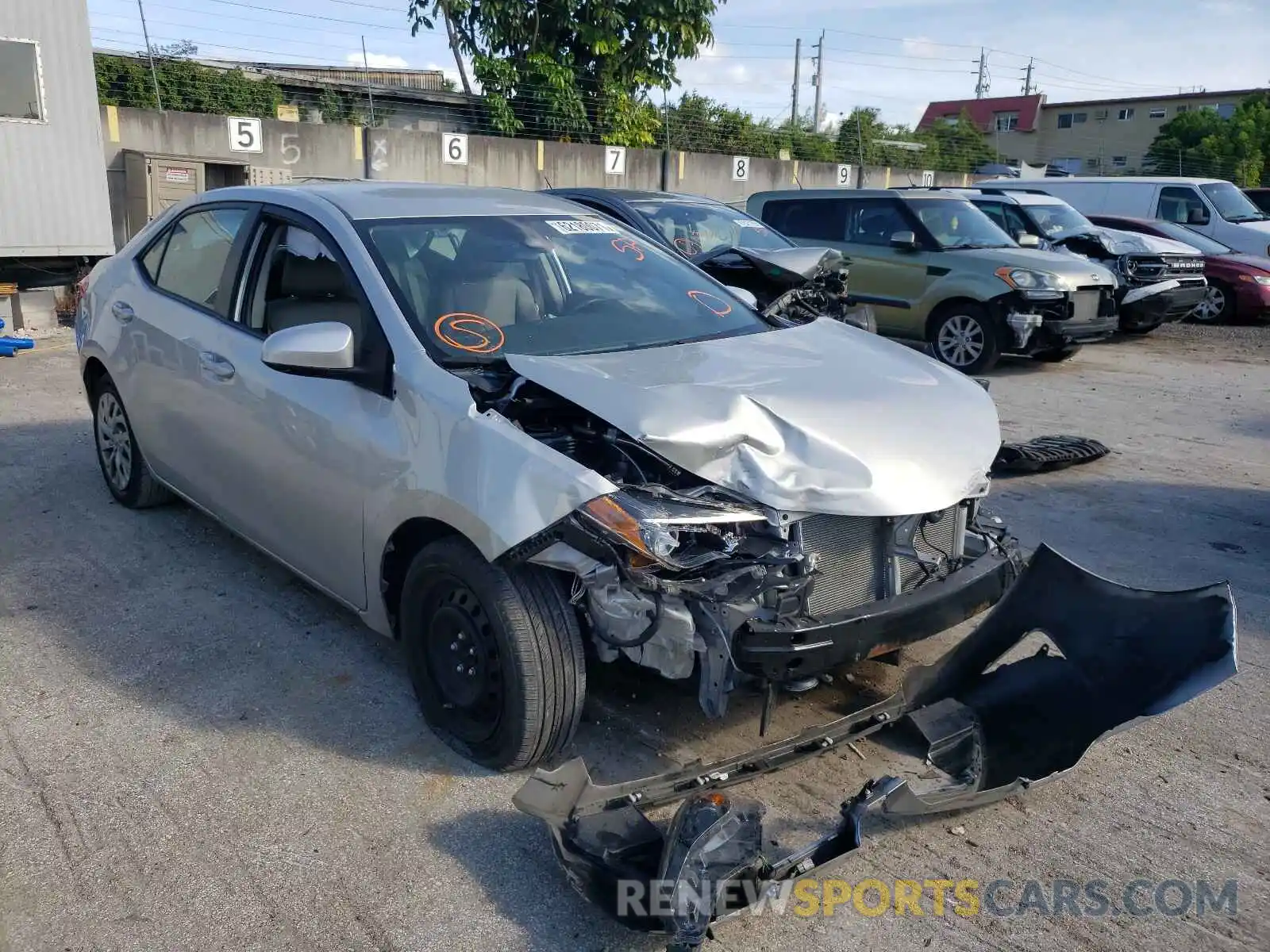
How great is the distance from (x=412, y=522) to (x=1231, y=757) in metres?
2.81

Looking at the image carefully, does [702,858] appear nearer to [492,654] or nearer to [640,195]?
[492,654]

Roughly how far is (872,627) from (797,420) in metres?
0.66

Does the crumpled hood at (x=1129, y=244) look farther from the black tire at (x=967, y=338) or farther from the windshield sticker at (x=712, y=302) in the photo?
the windshield sticker at (x=712, y=302)

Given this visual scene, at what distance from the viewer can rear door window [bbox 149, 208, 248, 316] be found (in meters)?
4.52

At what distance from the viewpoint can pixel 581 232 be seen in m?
4.44

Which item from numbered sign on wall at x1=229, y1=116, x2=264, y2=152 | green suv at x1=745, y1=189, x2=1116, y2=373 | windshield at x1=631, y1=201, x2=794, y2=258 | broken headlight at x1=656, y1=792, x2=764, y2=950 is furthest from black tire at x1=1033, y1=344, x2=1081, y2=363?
numbered sign on wall at x1=229, y1=116, x2=264, y2=152

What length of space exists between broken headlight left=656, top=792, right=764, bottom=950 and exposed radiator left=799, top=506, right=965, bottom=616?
66 cm

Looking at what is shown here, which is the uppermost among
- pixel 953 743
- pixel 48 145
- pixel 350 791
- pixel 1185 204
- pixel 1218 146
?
pixel 1218 146

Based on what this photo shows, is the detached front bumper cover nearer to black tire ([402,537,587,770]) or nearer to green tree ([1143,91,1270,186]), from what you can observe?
black tire ([402,537,587,770])

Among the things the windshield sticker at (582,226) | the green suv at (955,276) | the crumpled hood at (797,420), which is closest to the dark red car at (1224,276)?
the green suv at (955,276)

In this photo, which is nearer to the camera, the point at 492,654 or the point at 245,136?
the point at 492,654

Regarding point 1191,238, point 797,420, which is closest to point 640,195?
point 797,420

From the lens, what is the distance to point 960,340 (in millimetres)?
10406

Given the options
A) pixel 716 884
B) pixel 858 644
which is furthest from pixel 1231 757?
pixel 716 884
